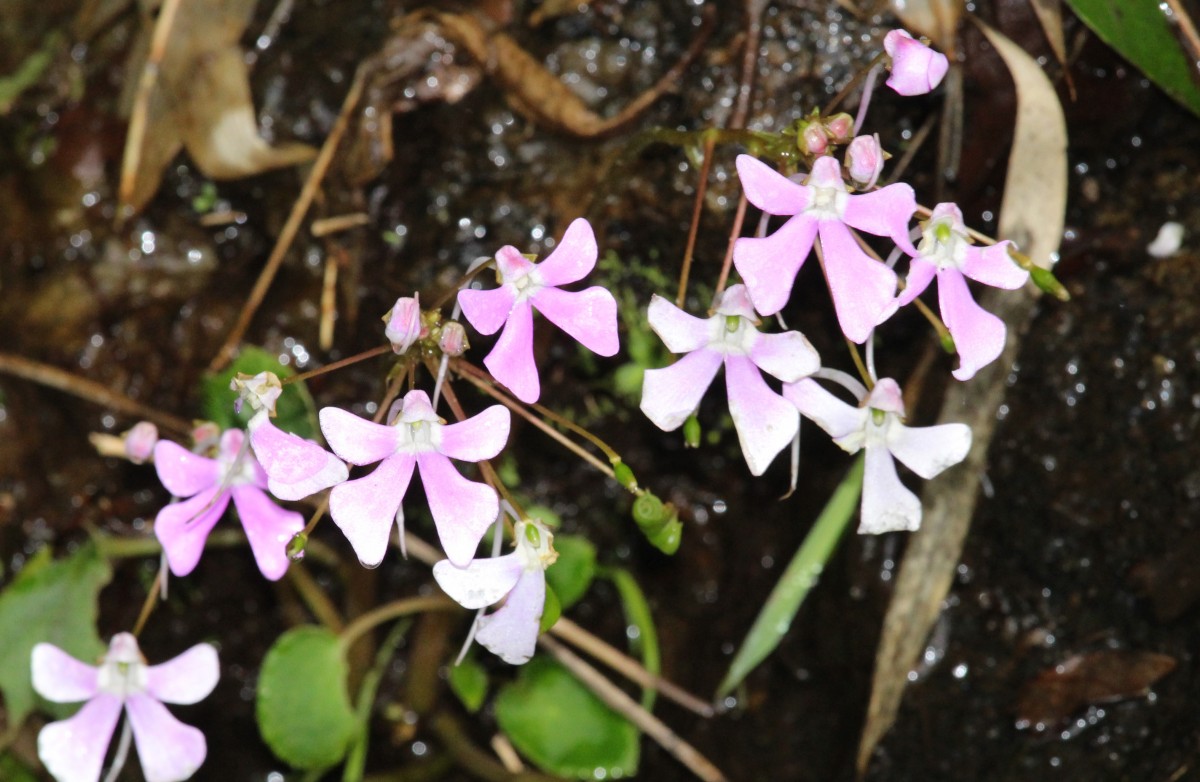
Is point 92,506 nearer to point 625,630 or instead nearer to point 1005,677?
point 625,630

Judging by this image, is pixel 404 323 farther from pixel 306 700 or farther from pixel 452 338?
pixel 306 700

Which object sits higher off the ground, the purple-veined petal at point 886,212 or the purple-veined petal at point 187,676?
the purple-veined petal at point 886,212

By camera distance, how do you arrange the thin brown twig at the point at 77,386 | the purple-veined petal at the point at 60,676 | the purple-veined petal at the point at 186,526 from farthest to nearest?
the thin brown twig at the point at 77,386 < the purple-veined petal at the point at 60,676 < the purple-veined petal at the point at 186,526

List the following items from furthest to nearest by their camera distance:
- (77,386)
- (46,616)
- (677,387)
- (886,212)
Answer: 1. (77,386)
2. (46,616)
3. (677,387)
4. (886,212)

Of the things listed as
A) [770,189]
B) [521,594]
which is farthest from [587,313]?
[521,594]

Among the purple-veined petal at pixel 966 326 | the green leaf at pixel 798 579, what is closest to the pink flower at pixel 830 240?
the purple-veined petal at pixel 966 326

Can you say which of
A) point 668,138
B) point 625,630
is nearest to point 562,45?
point 668,138

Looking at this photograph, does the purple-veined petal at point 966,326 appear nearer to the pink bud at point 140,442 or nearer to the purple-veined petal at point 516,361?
the purple-veined petal at point 516,361
